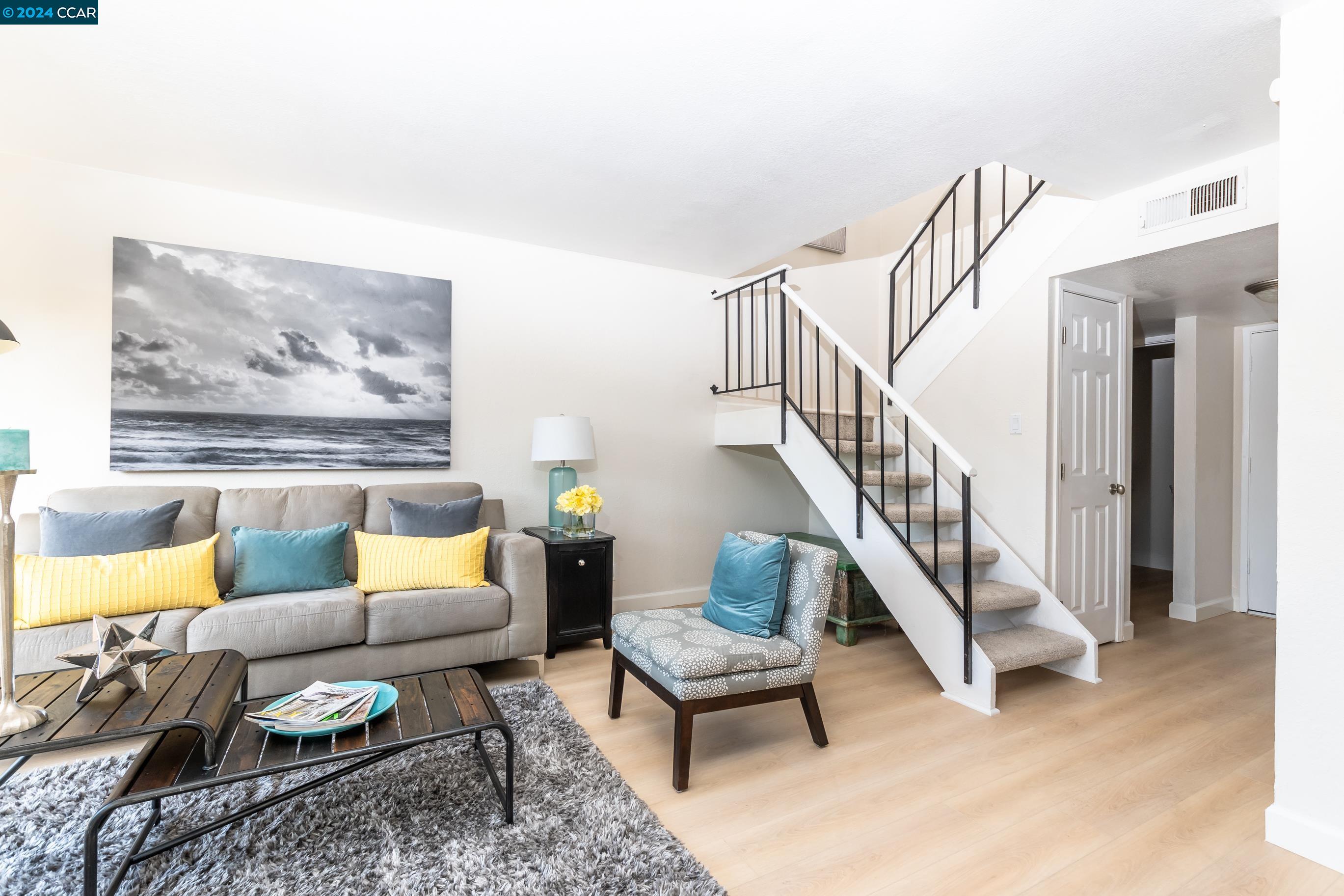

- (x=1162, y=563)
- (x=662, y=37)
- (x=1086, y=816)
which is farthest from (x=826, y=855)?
(x=1162, y=563)

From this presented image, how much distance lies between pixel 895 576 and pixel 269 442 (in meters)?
3.16

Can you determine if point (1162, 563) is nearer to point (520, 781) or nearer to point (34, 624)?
point (520, 781)

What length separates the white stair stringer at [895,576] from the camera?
2.80 meters

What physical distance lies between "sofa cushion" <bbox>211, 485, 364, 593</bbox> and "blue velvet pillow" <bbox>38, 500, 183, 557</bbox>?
0.25 metres

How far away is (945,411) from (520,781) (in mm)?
3187

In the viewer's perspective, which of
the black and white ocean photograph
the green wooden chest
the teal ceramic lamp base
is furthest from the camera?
the teal ceramic lamp base

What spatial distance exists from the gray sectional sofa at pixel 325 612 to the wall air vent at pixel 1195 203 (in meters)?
3.21

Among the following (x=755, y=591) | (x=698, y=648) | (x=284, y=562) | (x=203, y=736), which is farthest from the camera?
(x=284, y=562)

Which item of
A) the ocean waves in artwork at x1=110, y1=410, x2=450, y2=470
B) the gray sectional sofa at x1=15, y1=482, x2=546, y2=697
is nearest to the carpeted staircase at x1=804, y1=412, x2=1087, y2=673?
the gray sectional sofa at x1=15, y1=482, x2=546, y2=697

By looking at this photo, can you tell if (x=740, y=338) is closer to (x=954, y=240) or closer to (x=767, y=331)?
(x=767, y=331)

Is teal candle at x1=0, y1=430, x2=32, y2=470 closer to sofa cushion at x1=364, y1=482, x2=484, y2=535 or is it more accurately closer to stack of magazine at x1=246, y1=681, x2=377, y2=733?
stack of magazine at x1=246, y1=681, x2=377, y2=733

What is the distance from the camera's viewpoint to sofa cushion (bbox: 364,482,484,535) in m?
3.29

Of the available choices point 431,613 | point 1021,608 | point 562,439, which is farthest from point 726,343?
point 431,613

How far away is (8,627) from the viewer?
164cm
